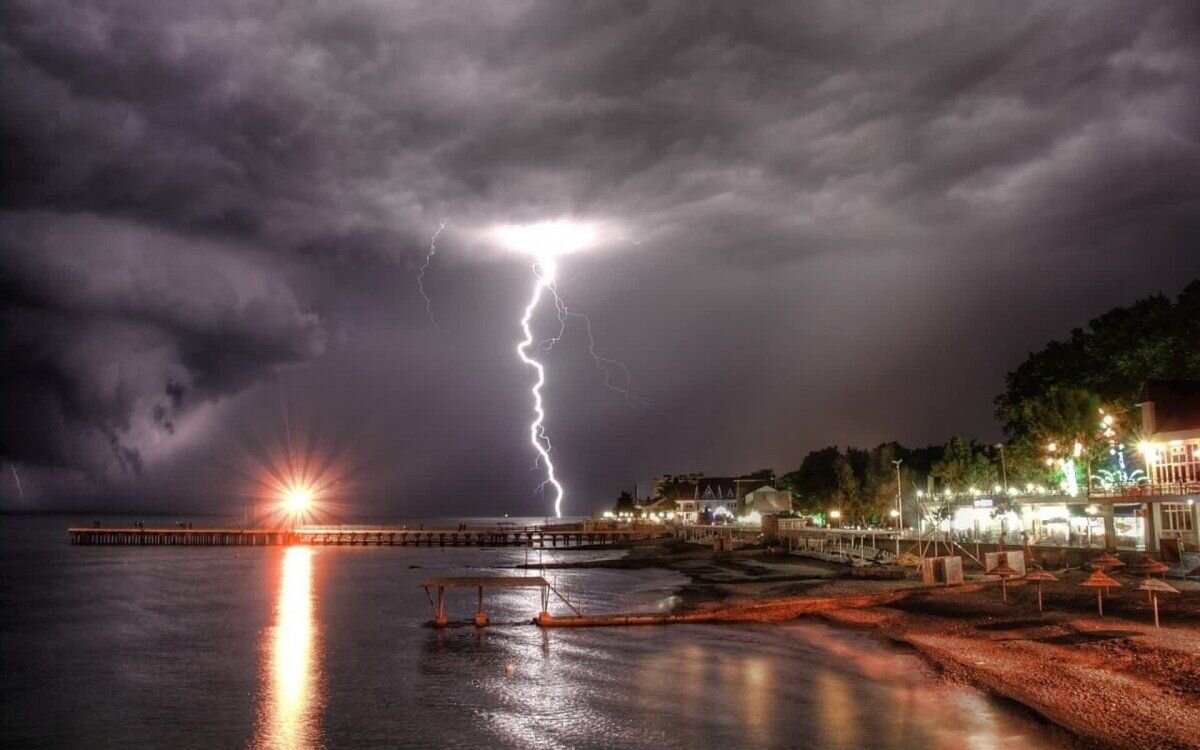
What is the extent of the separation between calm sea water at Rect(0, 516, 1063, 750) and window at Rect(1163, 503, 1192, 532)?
23.0m

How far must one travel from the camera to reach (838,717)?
24578 millimetres

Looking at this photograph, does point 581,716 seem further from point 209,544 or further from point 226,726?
point 209,544

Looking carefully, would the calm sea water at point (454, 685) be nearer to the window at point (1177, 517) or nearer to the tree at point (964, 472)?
the window at point (1177, 517)

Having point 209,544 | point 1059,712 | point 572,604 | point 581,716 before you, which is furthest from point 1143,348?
point 209,544

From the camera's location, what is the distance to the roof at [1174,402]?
52.2 meters

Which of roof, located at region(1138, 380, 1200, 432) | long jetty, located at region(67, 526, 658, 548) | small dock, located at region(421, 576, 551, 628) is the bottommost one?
long jetty, located at region(67, 526, 658, 548)

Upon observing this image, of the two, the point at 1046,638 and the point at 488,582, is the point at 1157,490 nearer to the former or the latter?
the point at 1046,638

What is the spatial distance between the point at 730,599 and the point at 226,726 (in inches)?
1229

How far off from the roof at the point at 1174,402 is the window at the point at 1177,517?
603 centimetres

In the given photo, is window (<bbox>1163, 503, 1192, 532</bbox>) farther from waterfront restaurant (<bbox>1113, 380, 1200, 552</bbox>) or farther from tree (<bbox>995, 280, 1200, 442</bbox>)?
tree (<bbox>995, 280, 1200, 442</bbox>)

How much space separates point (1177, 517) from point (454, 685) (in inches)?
1633

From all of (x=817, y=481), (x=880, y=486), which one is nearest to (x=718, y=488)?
(x=817, y=481)

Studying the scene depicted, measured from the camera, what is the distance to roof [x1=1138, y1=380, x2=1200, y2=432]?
2053 inches

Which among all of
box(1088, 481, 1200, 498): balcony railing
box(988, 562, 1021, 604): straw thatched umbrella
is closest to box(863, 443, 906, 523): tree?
box(1088, 481, 1200, 498): balcony railing
